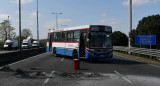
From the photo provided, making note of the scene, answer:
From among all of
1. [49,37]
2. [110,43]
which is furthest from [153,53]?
[49,37]

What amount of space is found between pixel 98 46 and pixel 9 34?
249ft

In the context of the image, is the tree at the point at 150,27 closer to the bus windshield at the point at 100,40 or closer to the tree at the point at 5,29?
the bus windshield at the point at 100,40

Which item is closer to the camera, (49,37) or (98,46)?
(98,46)

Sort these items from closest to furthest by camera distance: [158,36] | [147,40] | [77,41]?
[77,41] < [147,40] < [158,36]

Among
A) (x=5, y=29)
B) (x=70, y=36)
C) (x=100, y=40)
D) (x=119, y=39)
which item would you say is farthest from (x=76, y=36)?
(x=5, y=29)

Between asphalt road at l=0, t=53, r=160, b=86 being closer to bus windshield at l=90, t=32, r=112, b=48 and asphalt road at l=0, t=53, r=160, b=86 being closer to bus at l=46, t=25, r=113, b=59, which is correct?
bus at l=46, t=25, r=113, b=59

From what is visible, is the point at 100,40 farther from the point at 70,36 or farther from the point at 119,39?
the point at 119,39

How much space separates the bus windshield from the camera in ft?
55.5

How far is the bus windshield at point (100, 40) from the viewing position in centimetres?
1692

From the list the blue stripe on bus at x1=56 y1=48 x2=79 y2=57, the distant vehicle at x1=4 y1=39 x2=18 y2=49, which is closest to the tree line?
the blue stripe on bus at x1=56 y1=48 x2=79 y2=57

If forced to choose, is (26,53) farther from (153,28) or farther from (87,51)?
(153,28)

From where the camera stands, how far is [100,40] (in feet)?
56.3

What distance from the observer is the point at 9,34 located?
283 ft

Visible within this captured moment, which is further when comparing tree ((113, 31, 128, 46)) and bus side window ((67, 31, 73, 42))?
tree ((113, 31, 128, 46))
